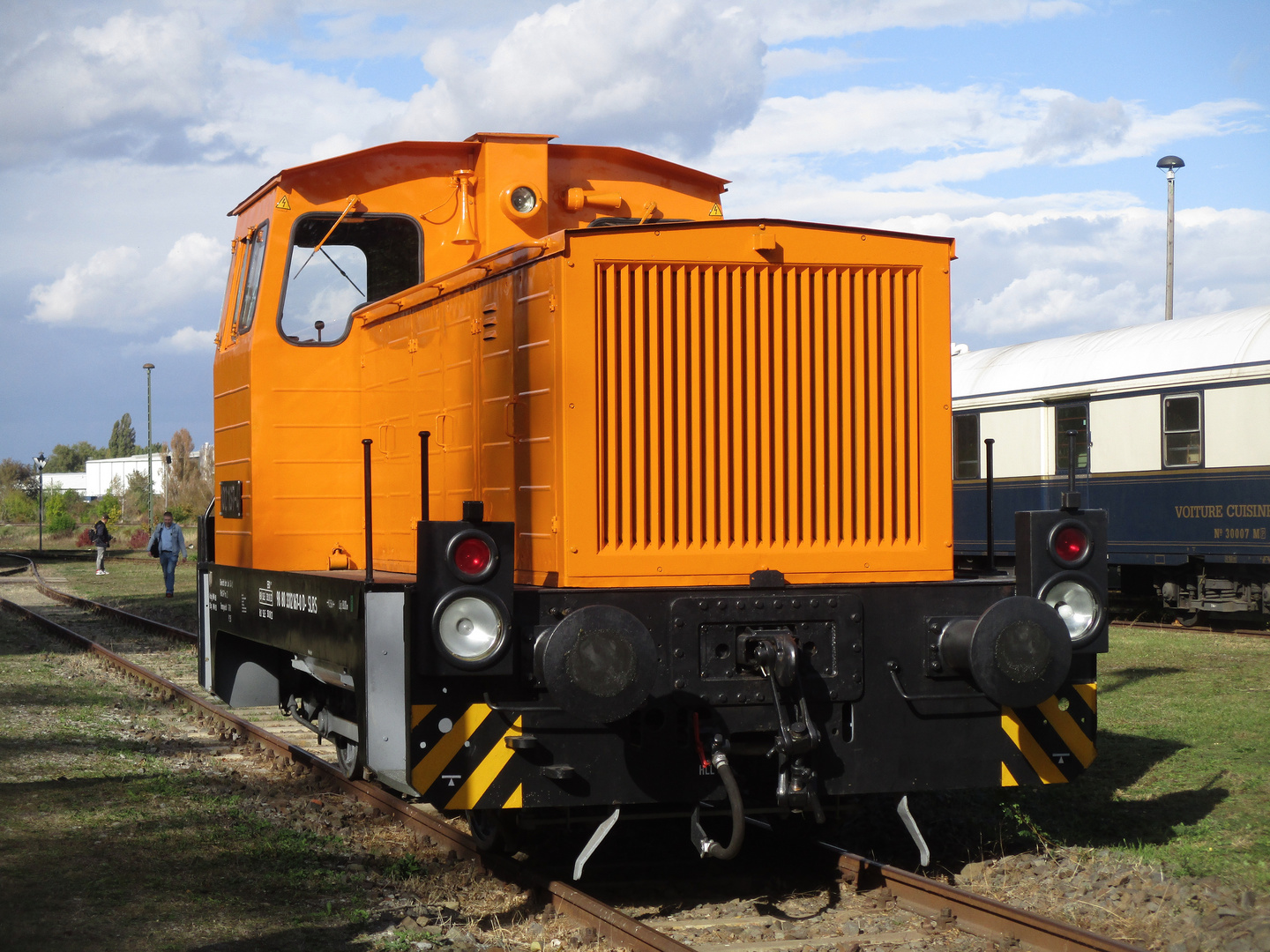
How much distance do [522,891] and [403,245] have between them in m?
3.39

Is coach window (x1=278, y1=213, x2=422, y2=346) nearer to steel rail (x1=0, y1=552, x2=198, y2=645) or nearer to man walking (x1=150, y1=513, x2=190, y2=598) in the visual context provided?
steel rail (x1=0, y1=552, x2=198, y2=645)

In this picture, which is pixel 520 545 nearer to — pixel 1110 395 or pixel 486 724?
pixel 486 724

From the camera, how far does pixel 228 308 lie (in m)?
7.46

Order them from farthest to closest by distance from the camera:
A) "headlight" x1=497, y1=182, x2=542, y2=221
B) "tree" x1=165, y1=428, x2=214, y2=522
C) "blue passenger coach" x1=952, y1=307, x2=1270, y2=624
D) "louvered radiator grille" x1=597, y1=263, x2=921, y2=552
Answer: "tree" x1=165, y1=428, x2=214, y2=522, "blue passenger coach" x1=952, y1=307, x2=1270, y2=624, "headlight" x1=497, y1=182, x2=542, y2=221, "louvered radiator grille" x1=597, y1=263, x2=921, y2=552

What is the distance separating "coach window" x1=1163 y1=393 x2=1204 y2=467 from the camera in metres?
14.2

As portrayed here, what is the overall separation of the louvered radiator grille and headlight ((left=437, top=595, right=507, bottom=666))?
0.63 meters

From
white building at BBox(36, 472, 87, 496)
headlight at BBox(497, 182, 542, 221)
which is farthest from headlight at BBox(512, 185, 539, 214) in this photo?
white building at BBox(36, 472, 87, 496)

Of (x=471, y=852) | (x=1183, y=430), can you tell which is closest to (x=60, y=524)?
(x=1183, y=430)

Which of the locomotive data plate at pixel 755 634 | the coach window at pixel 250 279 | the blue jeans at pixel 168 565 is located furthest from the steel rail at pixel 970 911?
the blue jeans at pixel 168 565

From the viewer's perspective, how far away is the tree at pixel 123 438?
144 metres

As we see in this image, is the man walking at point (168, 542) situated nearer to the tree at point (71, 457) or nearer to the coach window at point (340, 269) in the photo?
the coach window at point (340, 269)

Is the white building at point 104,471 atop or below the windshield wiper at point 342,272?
atop

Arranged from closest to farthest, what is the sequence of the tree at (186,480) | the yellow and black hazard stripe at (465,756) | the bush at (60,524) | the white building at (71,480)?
the yellow and black hazard stripe at (465,756)
the tree at (186,480)
the bush at (60,524)
the white building at (71,480)

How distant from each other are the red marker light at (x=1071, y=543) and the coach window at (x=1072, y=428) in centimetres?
1097
